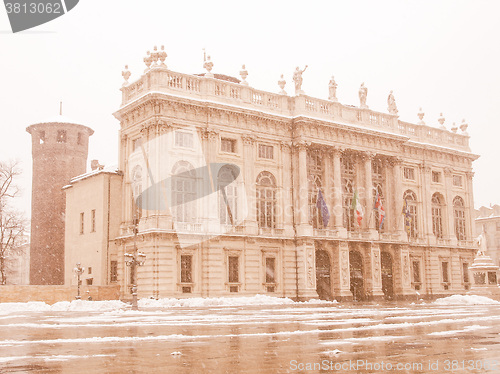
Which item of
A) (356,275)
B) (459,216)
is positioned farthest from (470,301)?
(459,216)

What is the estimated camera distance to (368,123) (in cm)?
5325

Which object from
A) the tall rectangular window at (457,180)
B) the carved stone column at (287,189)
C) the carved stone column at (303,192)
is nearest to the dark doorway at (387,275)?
the carved stone column at (303,192)

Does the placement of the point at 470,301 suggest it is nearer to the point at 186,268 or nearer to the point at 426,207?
the point at 186,268

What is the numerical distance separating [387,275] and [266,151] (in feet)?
52.1

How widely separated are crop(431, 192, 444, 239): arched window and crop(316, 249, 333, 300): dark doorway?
15.0m

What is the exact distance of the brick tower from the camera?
5781cm

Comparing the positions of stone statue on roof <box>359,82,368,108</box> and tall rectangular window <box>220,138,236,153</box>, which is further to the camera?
stone statue on roof <box>359,82,368,108</box>

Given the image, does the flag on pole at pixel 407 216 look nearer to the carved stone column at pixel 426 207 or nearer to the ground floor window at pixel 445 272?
the carved stone column at pixel 426 207

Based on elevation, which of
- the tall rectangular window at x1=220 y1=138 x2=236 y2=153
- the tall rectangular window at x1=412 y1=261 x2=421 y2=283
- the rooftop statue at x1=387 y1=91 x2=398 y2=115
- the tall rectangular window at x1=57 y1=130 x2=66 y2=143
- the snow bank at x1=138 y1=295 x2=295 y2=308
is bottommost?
the snow bank at x1=138 y1=295 x2=295 y2=308

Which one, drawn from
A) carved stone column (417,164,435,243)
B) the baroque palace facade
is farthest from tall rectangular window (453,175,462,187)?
the baroque palace facade

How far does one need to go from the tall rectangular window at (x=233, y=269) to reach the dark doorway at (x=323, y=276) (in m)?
7.67

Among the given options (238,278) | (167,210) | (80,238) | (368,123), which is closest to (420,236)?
(368,123)

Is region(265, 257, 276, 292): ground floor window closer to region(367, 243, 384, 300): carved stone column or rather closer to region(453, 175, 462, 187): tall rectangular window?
region(367, 243, 384, 300): carved stone column

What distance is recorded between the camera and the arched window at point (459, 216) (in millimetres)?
61531
